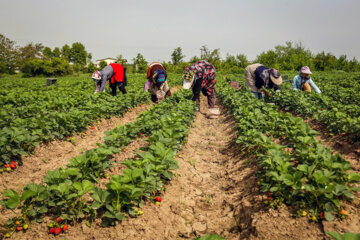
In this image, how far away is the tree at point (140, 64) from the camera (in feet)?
152

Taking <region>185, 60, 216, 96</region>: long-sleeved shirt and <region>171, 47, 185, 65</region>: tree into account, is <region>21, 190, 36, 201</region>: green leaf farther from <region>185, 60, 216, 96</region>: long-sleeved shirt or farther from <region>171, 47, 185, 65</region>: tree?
<region>171, 47, 185, 65</region>: tree

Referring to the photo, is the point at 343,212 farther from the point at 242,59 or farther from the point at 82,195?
the point at 242,59

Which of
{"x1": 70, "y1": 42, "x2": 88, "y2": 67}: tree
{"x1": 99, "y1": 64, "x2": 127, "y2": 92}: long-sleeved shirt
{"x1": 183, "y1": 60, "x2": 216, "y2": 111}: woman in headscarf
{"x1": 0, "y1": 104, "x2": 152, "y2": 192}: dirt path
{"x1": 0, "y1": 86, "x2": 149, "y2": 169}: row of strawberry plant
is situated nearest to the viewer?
{"x1": 0, "y1": 104, "x2": 152, "y2": 192}: dirt path

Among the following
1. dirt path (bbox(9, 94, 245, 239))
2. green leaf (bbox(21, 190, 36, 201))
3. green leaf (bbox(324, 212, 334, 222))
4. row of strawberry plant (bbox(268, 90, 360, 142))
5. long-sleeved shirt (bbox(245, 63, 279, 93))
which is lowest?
dirt path (bbox(9, 94, 245, 239))

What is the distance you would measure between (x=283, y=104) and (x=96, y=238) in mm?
6909

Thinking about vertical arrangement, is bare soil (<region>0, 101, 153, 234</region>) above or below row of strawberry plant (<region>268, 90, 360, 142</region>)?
below

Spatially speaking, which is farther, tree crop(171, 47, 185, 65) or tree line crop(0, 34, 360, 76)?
tree crop(171, 47, 185, 65)

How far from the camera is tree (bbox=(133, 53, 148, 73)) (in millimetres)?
46375

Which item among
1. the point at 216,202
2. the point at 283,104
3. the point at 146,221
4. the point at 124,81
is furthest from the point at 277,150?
the point at 124,81

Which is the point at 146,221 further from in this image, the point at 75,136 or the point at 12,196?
the point at 75,136

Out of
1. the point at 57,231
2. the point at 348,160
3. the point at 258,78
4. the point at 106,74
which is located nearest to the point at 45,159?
the point at 57,231

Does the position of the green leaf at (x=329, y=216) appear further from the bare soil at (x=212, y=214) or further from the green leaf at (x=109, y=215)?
the green leaf at (x=109, y=215)

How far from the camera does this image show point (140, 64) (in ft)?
154

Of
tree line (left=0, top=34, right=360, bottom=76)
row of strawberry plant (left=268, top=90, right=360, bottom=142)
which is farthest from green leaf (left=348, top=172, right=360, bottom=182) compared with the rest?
tree line (left=0, top=34, right=360, bottom=76)
